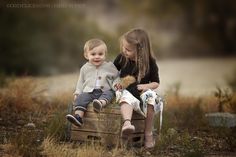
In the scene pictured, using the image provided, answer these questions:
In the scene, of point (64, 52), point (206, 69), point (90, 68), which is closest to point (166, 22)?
point (206, 69)

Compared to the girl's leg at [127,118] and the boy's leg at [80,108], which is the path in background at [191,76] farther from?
the girl's leg at [127,118]

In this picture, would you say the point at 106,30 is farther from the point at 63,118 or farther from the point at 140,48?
the point at 140,48

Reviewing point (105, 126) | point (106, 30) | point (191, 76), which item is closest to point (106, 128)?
point (105, 126)

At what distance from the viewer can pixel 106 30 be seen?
57.7ft

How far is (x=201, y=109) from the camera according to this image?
8047mm

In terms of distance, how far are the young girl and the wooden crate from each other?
0.33 ft

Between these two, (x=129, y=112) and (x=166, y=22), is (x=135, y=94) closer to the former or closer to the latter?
(x=129, y=112)

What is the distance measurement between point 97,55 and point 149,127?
36.1 inches

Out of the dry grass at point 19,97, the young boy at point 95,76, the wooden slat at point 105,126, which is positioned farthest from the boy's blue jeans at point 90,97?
the dry grass at point 19,97

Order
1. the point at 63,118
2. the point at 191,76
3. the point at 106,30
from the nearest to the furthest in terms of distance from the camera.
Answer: the point at 63,118 < the point at 191,76 < the point at 106,30

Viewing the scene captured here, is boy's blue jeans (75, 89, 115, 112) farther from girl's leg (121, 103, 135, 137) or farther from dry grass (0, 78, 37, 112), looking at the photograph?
dry grass (0, 78, 37, 112)

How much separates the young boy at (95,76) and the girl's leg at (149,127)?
0.42 metres

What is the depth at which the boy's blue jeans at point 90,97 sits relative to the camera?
5991 millimetres

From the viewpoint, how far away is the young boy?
609cm
